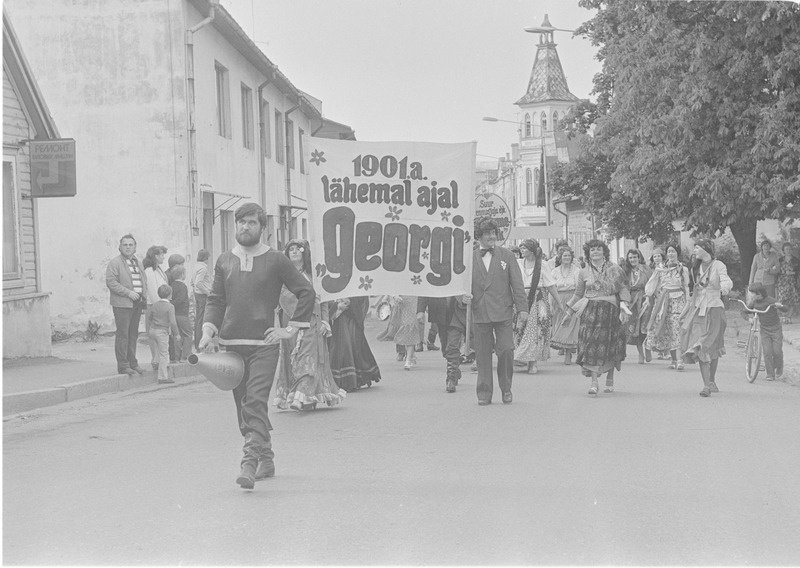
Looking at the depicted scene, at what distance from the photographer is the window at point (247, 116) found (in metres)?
27.0

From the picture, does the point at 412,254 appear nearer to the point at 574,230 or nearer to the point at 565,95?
the point at 574,230

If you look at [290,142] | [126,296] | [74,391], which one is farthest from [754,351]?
[290,142]

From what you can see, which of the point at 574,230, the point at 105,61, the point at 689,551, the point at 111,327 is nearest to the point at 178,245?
the point at 111,327

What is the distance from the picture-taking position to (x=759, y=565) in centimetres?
510

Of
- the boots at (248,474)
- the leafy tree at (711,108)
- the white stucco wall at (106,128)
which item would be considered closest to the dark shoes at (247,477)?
the boots at (248,474)

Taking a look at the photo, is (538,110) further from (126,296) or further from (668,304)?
(126,296)

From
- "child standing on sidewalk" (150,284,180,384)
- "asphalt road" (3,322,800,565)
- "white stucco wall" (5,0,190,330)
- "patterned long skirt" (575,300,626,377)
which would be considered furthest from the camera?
"white stucco wall" (5,0,190,330)

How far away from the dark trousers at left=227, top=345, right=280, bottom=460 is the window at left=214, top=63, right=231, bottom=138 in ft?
57.5

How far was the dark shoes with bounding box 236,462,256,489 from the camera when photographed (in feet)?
22.2

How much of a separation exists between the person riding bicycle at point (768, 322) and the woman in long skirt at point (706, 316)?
1218mm

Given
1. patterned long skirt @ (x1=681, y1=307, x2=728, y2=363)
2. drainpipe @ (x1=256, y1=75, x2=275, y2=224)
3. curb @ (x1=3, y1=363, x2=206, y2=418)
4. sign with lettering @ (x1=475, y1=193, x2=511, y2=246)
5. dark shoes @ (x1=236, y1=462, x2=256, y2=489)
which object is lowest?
curb @ (x1=3, y1=363, x2=206, y2=418)

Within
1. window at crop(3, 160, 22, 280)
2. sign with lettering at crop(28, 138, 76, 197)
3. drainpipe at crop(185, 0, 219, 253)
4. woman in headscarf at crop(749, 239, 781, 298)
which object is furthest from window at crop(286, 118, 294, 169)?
window at crop(3, 160, 22, 280)

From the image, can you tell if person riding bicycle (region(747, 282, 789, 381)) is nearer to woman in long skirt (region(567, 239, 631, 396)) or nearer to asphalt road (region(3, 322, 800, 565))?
asphalt road (region(3, 322, 800, 565))

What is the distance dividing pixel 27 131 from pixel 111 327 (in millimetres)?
5168
